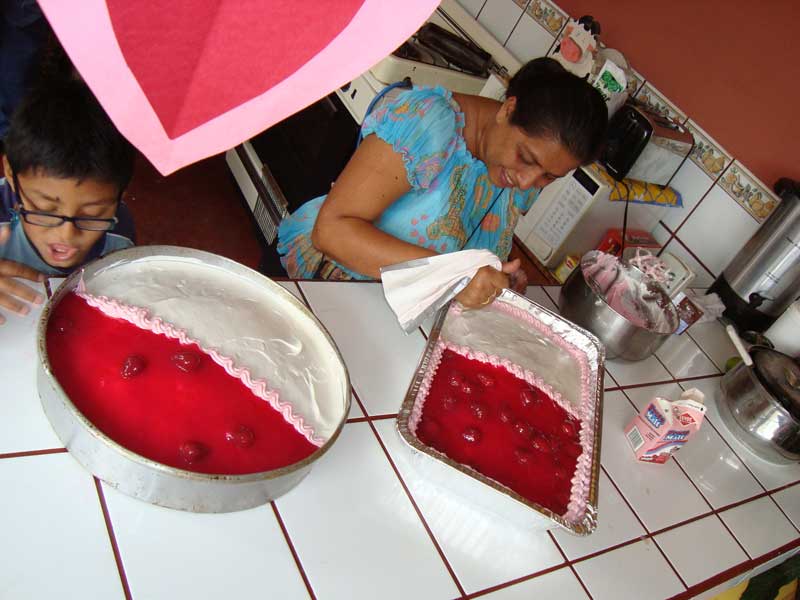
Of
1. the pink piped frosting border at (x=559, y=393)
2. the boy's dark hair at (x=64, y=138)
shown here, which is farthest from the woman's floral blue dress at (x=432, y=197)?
the boy's dark hair at (x=64, y=138)

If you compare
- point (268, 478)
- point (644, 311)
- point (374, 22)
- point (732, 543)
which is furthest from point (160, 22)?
point (644, 311)

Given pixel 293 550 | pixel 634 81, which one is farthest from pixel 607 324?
pixel 634 81

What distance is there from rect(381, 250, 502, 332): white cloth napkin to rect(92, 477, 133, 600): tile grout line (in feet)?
2.16

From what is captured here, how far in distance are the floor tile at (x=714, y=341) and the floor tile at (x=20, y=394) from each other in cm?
180

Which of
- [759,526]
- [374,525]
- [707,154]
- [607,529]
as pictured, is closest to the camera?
[374,525]

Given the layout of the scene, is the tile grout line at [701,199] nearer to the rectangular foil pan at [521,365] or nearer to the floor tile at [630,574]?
the rectangular foil pan at [521,365]

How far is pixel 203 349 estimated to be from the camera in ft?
3.02

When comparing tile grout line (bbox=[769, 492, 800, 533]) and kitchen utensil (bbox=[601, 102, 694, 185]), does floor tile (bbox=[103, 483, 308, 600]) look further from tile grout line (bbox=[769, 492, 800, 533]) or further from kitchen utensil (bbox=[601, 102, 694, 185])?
kitchen utensil (bbox=[601, 102, 694, 185])

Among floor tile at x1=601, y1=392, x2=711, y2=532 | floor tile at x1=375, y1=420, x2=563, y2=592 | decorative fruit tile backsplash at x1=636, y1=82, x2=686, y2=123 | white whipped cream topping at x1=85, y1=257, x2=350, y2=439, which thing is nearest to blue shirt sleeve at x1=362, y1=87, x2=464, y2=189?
white whipped cream topping at x1=85, y1=257, x2=350, y2=439

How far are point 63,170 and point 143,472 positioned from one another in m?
0.57

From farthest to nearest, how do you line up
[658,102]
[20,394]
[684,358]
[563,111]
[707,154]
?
[658,102]
[707,154]
[684,358]
[563,111]
[20,394]

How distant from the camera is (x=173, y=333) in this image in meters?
0.91

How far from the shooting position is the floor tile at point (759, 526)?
4.44 ft

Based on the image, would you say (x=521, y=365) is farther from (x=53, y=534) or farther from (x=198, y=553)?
(x=53, y=534)
